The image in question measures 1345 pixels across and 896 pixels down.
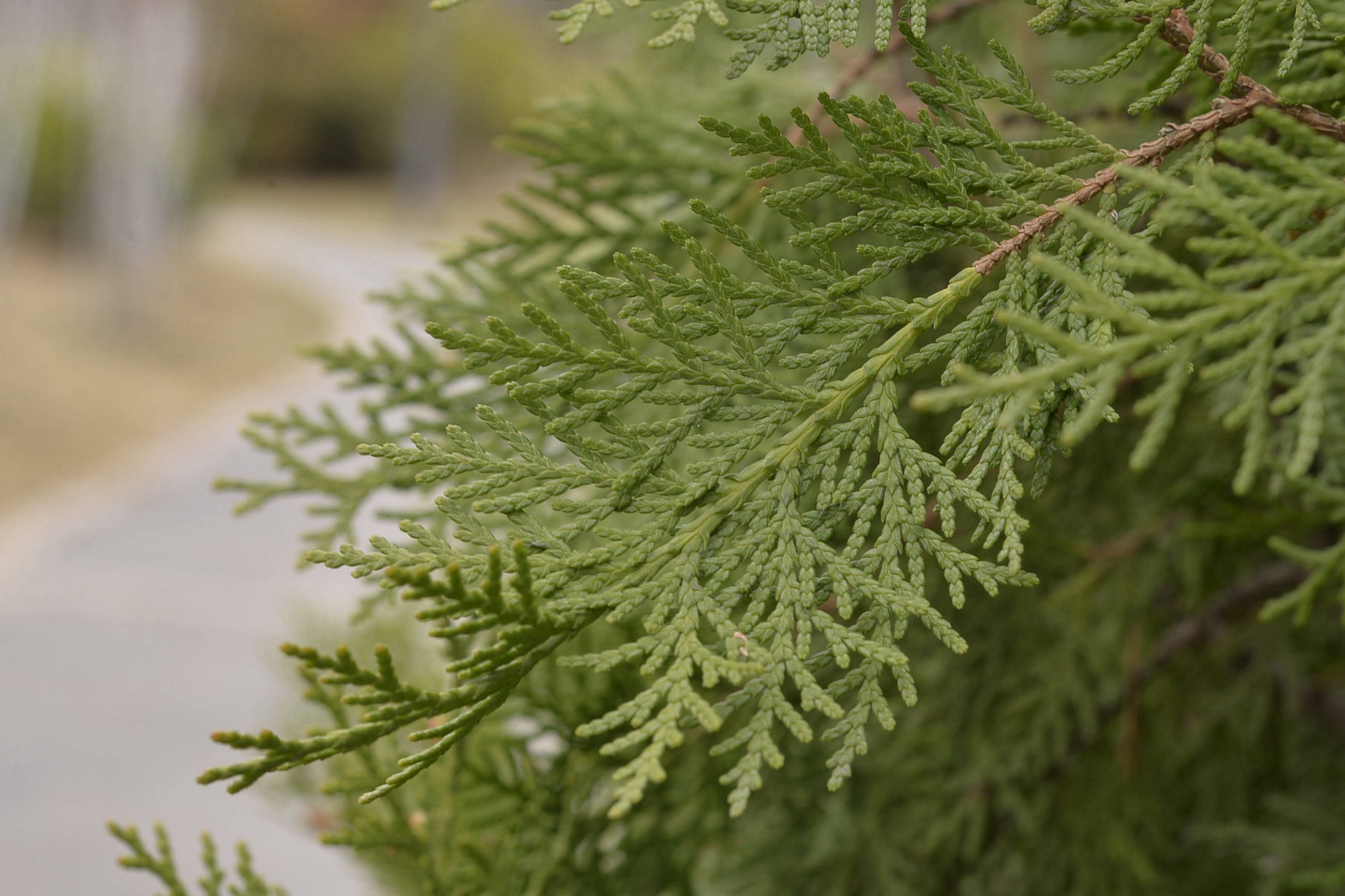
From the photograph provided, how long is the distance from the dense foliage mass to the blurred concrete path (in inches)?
91.8

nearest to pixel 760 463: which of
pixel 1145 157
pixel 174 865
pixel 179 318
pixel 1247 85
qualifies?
pixel 1145 157

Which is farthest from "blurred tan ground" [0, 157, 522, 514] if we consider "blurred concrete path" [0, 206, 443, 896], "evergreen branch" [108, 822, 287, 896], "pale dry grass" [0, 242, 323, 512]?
"evergreen branch" [108, 822, 287, 896]

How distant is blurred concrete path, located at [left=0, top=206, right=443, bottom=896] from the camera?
6703 millimetres

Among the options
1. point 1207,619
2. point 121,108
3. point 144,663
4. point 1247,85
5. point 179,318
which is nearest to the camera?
point 1247,85

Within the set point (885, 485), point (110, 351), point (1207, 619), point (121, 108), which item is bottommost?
point (1207, 619)

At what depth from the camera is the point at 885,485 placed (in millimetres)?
1047

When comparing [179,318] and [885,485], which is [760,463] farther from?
[179,318]

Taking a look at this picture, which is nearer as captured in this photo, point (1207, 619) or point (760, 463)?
point (760, 463)

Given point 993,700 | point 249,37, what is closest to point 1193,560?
point 993,700

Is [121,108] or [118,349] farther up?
[121,108]

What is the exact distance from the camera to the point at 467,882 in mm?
1639

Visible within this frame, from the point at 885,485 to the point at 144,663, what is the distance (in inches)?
345

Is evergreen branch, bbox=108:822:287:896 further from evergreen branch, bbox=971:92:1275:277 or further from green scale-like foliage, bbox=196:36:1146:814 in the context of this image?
evergreen branch, bbox=971:92:1275:277

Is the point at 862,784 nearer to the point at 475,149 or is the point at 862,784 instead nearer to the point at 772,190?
the point at 772,190
